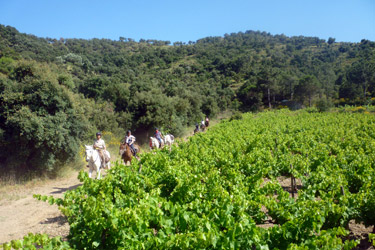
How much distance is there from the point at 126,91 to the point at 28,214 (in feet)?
61.8

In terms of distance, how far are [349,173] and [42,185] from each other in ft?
39.8

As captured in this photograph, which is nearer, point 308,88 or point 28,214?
point 28,214

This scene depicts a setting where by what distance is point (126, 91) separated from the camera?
2498cm

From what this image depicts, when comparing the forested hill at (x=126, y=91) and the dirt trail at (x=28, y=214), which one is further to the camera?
the forested hill at (x=126, y=91)

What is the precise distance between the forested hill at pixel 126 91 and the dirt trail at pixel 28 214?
1.69m

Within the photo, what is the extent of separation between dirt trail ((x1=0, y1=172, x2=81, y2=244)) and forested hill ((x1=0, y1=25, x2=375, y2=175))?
169 centimetres

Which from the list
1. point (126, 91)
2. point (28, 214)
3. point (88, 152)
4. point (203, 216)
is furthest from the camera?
point (126, 91)

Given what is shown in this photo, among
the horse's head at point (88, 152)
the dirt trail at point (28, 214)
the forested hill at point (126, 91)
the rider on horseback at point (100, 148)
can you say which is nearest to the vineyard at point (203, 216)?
the dirt trail at point (28, 214)

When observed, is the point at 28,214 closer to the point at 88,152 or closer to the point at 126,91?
the point at 88,152

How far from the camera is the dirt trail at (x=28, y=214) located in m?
6.20

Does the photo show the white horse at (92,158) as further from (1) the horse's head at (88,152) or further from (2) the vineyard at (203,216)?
(2) the vineyard at (203,216)

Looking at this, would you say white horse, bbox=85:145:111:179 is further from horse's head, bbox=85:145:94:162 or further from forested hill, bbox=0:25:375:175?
forested hill, bbox=0:25:375:175

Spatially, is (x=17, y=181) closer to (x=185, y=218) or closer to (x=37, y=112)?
(x=37, y=112)

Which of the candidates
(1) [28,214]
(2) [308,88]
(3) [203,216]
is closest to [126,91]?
(1) [28,214]
